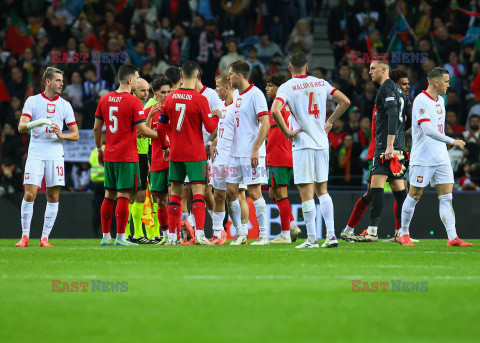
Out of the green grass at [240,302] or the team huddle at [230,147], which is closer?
the green grass at [240,302]

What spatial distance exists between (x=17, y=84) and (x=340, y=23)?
776cm

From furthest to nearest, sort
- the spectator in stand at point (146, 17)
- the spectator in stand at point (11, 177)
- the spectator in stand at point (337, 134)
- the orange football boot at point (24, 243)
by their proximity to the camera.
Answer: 1. the spectator in stand at point (146, 17)
2. the spectator in stand at point (337, 134)
3. the spectator in stand at point (11, 177)
4. the orange football boot at point (24, 243)

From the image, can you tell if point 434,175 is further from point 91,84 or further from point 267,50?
point 91,84

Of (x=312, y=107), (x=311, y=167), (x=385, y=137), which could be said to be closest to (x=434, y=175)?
(x=385, y=137)

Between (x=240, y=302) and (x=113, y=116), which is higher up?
(x=113, y=116)

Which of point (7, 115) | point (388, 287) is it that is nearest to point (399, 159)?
point (388, 287)

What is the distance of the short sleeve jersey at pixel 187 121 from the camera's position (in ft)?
34.9

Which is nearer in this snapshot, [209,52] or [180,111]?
[180,111]

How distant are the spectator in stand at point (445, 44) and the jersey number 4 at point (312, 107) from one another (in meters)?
8.84

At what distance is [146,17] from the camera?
21.0 metres

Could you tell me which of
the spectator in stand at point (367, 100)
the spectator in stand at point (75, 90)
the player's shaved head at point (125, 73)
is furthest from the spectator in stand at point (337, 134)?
the player's shaved head at point (125, 73)

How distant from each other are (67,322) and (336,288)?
205 centimetres

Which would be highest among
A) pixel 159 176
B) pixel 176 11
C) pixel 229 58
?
pixel 176 11

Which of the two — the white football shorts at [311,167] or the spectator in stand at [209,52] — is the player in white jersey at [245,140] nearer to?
the white football shorts at [311,167]
